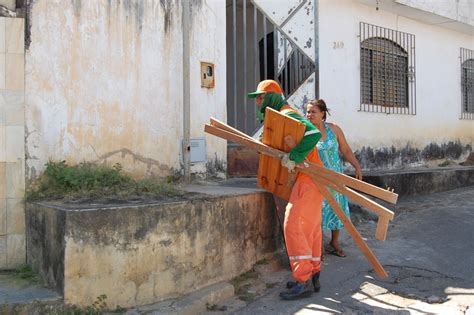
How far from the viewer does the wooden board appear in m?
3.88

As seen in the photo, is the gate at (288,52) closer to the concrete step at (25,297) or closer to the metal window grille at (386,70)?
the metal window grille at (386,70)

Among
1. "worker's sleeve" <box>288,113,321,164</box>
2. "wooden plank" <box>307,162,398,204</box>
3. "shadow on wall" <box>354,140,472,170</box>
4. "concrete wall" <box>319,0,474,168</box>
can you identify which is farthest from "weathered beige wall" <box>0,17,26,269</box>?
"shadow on wall" <box>354,140,472,170</box>

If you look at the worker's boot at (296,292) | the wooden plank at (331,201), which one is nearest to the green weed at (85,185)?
the wooden plank at (331,201)

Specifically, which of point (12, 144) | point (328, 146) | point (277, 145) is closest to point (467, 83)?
point (328, 146)

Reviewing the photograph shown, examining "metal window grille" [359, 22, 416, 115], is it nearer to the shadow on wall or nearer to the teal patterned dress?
the shadow on wall

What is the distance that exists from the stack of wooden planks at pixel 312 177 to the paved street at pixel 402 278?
286 millimetres

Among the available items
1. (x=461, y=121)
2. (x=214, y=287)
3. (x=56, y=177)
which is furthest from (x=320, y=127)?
(x=461, y=121)

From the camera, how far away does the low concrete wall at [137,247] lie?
3398 millimetres

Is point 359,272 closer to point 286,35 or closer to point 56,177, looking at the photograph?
point 56,177

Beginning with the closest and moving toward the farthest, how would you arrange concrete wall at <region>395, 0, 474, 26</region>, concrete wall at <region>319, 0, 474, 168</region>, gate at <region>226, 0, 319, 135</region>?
gate at <region>226, 0, 319, 135</region>
concrete wall at <region>319, 0, 474, 168</region>
concrete wall at <region>395, 0, 474, 26</region>

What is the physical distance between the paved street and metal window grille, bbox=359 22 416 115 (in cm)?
295

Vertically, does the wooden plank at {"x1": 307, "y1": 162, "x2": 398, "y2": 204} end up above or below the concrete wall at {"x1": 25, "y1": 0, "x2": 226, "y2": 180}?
below

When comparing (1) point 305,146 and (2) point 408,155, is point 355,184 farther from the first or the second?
(2) point 408,155

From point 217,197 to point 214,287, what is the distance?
2.45 ft
